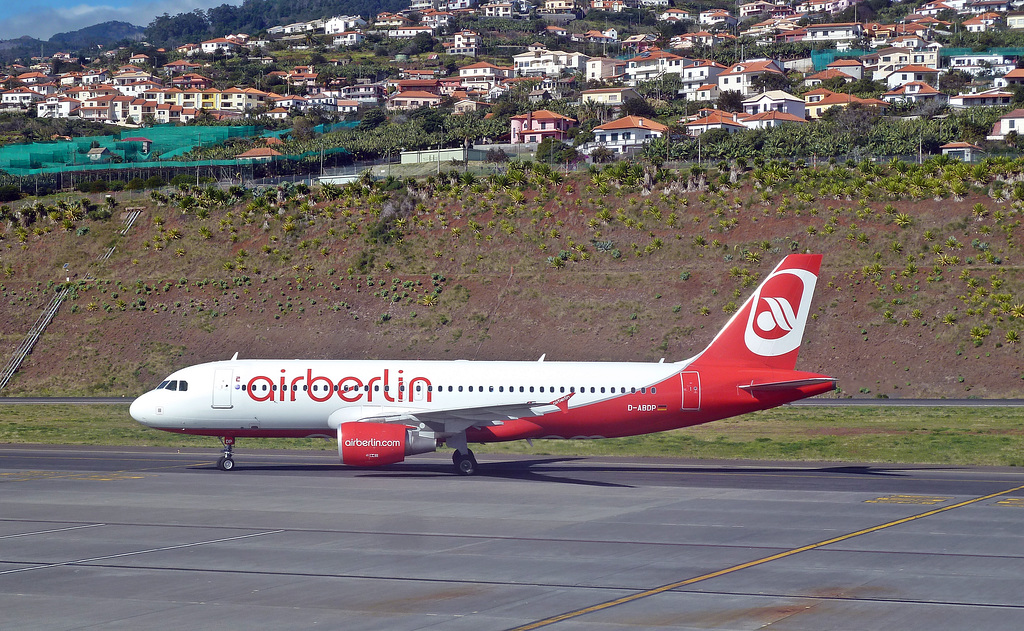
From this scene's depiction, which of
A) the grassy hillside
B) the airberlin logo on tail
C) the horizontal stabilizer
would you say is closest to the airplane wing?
the horizontal stabilizer

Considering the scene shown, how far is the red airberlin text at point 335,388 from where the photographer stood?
37000mm

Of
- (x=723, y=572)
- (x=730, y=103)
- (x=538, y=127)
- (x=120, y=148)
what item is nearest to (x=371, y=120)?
(x=538, y=127)

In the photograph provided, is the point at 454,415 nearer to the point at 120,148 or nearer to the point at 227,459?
the point at 227,459

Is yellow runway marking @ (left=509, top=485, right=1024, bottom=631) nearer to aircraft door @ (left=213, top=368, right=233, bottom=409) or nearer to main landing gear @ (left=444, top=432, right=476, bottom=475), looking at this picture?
main landing gear @ (left=444, top=432, right=476, bottom=475)

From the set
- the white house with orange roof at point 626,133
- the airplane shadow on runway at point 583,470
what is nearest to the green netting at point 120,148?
the white house with orange roof at point 626,133

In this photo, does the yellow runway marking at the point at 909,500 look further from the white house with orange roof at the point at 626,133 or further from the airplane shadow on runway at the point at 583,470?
→ the white house with orange roof at the point at 626,133

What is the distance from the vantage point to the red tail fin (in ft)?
123

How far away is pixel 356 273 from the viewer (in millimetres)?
83250

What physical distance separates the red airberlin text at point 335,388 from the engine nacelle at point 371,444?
2.08 metres

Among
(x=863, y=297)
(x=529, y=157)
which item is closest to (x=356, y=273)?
(x=863, y=297)

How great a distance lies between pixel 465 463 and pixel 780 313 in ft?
40.9

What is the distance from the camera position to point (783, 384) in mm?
35875

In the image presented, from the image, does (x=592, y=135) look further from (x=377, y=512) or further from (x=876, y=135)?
(x=377, y=512)

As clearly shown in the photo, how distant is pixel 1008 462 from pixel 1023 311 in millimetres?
33552
